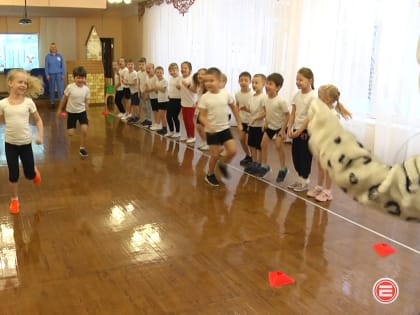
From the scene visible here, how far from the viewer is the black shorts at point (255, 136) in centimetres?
549

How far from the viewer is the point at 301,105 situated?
468 centimetres

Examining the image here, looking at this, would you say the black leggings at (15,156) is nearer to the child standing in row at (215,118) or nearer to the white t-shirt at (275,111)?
the child standing in row at (215,118)

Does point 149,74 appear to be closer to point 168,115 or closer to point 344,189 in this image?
point 168,115

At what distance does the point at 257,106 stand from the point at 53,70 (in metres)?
8.02

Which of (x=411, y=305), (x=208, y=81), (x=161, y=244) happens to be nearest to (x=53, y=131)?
(x=208, y=81)

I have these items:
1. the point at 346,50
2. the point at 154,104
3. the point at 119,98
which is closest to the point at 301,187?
the point at 346,50

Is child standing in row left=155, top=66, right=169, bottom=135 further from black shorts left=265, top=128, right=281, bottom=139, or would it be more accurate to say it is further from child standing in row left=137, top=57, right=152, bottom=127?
black shorts left=265, top=128, right=281, bottom=139

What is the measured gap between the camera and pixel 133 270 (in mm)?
3016

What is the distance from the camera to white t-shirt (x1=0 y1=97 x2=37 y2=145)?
3949mm

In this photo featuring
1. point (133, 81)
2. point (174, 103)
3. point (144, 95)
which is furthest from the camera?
point (133, 81)

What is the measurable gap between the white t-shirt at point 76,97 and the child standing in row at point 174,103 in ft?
5.53

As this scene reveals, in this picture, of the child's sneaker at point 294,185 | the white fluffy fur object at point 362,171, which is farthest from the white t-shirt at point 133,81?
the white fluffy fur object at point 362,171

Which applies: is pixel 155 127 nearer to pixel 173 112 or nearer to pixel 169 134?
pixel 169 134

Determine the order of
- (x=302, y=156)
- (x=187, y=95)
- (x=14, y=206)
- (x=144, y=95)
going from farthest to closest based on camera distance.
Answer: (x=144, y=95), (x=187, y=95), (x=302, y=156), (x=14, y=206)
